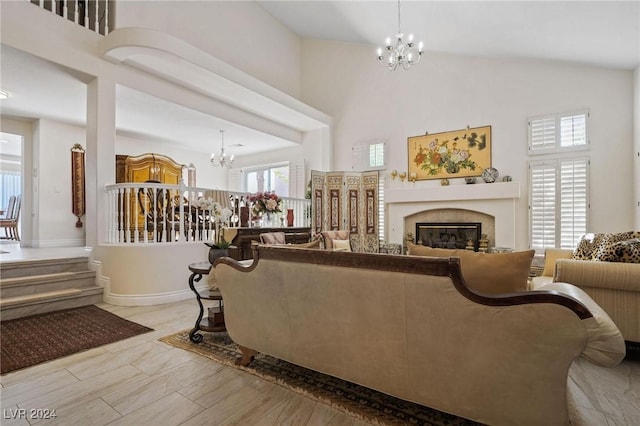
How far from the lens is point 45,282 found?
371 cm

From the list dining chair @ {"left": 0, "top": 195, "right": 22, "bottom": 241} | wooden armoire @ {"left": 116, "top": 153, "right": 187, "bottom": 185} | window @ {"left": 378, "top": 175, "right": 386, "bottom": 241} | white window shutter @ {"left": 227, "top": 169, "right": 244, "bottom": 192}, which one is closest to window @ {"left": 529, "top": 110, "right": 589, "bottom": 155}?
window @ {"left": 378, "top": 175, "right": 386, "bottom": 241}

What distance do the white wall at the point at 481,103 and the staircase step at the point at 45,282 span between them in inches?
213

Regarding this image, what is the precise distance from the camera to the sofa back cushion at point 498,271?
150 cm

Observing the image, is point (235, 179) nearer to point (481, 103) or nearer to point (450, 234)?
point (450, 234)

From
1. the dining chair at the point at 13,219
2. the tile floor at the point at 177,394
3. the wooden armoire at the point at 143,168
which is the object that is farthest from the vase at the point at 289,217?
the dining chair at the point at 13,219

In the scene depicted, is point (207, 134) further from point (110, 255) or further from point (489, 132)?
point (489, 132)

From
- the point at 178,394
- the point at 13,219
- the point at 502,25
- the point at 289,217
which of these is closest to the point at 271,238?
the point at 289,217

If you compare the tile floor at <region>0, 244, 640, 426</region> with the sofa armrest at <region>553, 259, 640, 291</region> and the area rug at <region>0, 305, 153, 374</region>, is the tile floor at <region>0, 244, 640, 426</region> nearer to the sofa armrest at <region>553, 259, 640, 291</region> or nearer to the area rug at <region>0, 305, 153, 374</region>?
the area rug at <region>0, 305, 153, 374</region>

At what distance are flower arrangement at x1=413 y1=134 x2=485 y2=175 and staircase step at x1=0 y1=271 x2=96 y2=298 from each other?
5894 millimetres

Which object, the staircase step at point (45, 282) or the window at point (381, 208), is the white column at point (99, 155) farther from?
the window at point (381, 208)

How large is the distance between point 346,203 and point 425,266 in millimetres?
5725

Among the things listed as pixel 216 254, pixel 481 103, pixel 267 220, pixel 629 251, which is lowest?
pixel 216 254

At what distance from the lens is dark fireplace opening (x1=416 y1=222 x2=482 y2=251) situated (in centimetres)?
592

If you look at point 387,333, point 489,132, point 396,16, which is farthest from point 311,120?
point 387,333
